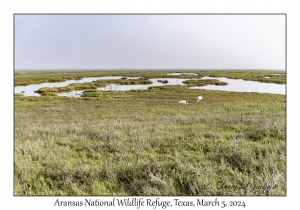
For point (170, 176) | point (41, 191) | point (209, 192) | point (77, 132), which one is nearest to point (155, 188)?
point (170, 176)

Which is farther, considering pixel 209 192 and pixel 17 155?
pixel 17 155

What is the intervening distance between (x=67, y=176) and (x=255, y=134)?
18.8 ft

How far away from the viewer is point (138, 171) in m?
4.09

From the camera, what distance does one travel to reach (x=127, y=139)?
21.5 ft

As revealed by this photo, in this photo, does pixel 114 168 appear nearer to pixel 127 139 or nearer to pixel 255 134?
pixel 127 139

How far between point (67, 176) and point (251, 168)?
3.76 m

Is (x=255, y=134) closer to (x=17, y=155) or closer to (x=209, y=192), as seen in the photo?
(x=209, y=192)

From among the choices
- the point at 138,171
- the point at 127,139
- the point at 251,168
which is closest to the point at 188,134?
the point at 127,139

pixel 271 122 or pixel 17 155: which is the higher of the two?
pixel 271 122
